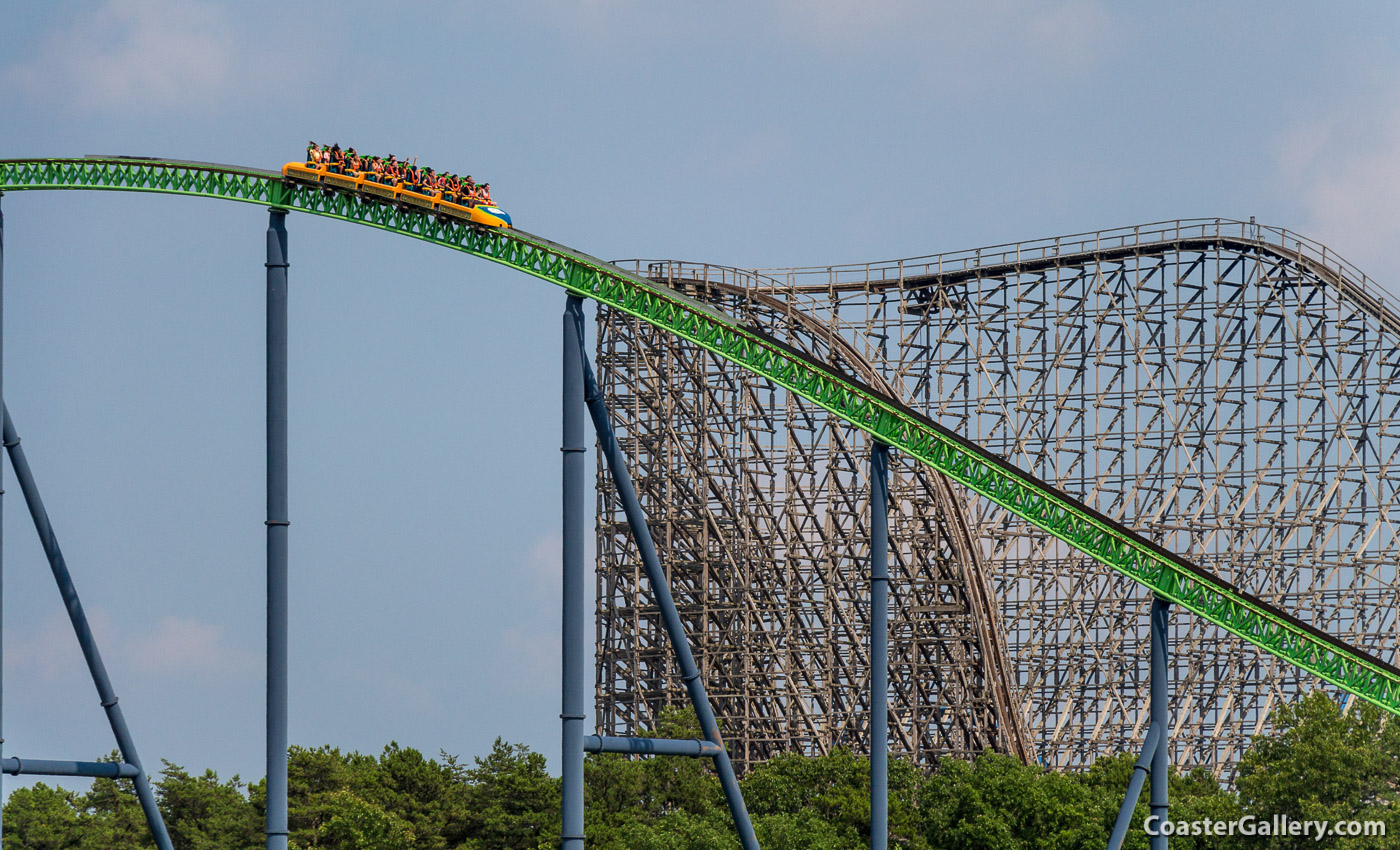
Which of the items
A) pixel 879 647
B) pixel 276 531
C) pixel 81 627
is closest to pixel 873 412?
pixel 879 647

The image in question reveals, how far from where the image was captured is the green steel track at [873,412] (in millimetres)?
17500

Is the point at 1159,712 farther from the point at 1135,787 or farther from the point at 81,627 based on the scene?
the point at 81,627

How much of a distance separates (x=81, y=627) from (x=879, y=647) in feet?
26.6

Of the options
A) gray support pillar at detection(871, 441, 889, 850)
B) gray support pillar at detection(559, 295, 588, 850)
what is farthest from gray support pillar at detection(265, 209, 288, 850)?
gray support pillar at detection(871, 441, 889, 850)

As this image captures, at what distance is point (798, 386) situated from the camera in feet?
61.8

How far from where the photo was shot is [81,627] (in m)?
20.4

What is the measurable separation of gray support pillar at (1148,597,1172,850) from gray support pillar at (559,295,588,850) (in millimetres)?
4804

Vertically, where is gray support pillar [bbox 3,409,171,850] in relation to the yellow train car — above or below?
below

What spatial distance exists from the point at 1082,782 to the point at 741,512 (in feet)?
21.9

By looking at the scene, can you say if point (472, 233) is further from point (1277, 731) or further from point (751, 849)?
point (1277, 731)

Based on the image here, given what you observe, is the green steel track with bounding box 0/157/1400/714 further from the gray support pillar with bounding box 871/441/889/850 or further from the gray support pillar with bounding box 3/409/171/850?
the gray support pillar with bounding box 3/409/171/850

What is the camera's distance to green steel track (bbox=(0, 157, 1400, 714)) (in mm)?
17500

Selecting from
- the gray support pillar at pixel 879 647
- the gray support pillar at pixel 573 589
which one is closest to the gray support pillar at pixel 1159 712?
the gray support pillar at pixel 879 647

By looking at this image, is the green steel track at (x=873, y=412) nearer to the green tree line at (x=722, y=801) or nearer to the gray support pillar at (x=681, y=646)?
the gray support pillar at (x=681, y=646)
